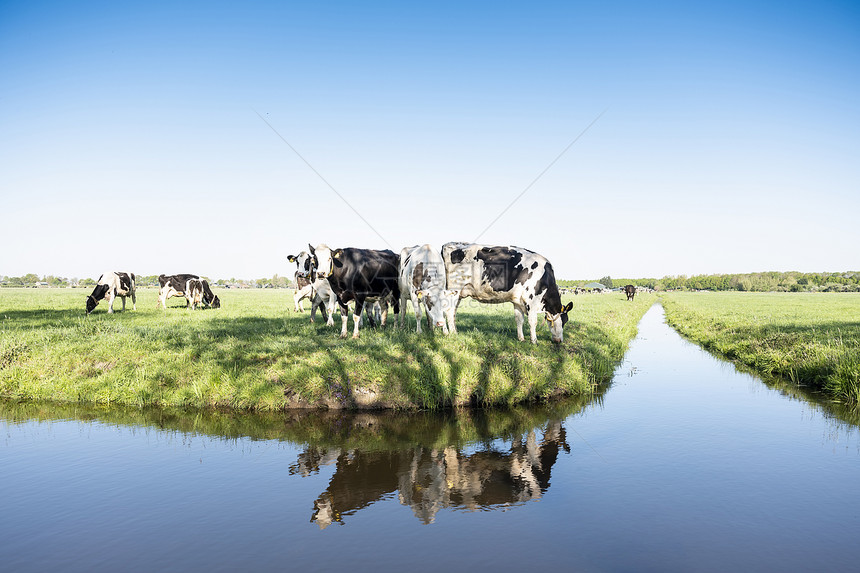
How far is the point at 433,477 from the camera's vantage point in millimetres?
7219

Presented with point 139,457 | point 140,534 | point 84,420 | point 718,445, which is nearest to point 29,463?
point 139,457

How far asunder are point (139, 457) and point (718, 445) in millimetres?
9564

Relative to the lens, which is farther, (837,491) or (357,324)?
(357,324)

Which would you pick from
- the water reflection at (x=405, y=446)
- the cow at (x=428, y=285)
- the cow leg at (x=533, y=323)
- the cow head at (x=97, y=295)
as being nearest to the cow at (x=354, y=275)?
the cow at (x=428, y=285)

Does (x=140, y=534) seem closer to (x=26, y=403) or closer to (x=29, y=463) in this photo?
(x=29, y=463)

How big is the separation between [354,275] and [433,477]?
367 inches

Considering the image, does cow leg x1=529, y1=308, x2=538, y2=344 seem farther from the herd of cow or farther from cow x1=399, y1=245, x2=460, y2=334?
cow x1=399, y1=245, x2=460, y2=334

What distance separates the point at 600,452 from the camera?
27.3 ft

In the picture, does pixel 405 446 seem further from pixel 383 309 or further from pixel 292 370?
pixel 383 309

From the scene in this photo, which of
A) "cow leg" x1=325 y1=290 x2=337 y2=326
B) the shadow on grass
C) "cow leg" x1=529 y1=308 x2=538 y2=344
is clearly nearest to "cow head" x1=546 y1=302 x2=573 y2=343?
the shadow on grass

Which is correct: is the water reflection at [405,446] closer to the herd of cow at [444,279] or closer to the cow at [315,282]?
the herd of cow at [444,279]

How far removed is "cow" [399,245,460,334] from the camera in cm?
1461

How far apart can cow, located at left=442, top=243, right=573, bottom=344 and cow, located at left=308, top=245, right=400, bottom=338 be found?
214 cm

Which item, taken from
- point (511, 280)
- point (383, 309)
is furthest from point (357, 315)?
point (511, 280)
